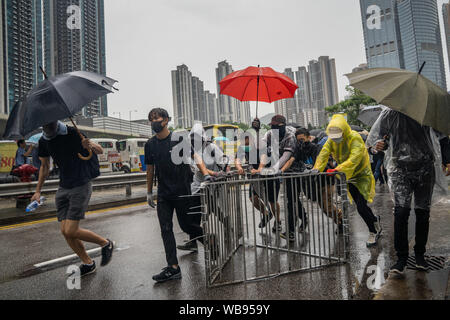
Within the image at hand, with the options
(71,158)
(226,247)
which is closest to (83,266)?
(71,158)

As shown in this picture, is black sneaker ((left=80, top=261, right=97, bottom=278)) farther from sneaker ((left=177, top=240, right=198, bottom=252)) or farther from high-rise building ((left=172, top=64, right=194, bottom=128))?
high-rise building ((left=172, top=64, right=194, bottom=128))

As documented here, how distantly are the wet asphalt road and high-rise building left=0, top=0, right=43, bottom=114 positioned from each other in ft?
150

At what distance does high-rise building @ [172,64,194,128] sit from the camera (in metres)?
75.6

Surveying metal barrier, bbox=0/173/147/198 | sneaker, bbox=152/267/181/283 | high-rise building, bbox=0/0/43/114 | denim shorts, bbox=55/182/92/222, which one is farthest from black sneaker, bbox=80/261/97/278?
high-rise building, bbox=0/0/43/114

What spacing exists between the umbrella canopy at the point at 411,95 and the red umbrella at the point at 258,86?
2.48 m

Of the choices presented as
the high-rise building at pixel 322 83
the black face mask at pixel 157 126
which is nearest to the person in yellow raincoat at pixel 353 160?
the black face mask at pixel 157 126

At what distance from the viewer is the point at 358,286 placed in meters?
2.97

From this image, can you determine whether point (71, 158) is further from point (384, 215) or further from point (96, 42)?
point (96, 42)

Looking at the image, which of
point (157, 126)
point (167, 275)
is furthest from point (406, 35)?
point (167, 275)

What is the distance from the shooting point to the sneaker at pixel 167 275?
11.0 ft

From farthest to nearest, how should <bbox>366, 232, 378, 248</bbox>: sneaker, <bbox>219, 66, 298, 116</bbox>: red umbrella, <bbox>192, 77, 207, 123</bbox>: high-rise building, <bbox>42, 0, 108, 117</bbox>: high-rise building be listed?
<bbox>192, 77, 207, 123</bbox>: high-rise building
<bbox>42, 0, 108, 117</bbox>: high-rise building
<bbox>219, 66, 298, 116</bbox>: red umbrella
<bbox>366, 232, 378, 248</bbox>: sneaker

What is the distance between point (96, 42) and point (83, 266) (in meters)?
52.6

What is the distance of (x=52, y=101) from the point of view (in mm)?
2967

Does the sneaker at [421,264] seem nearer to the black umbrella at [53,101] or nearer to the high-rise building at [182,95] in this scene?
the black umbrella at [53,101]
